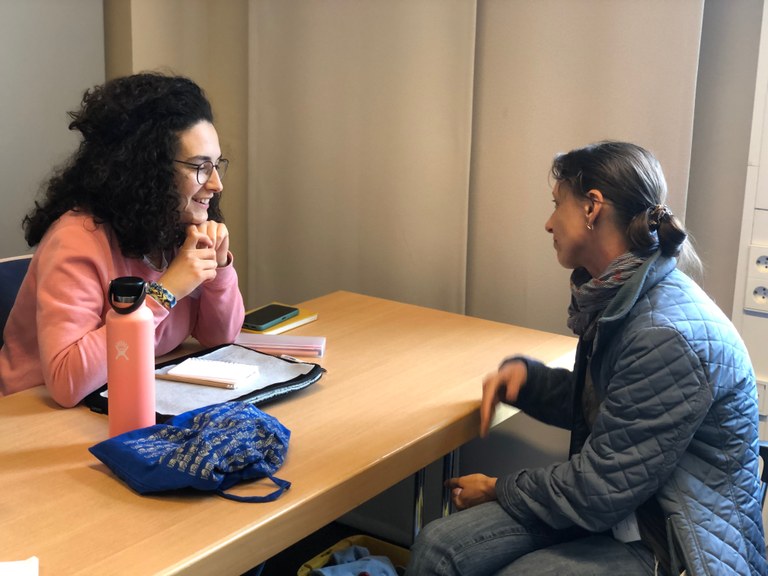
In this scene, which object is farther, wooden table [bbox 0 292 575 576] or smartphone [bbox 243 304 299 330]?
smartphone [bbox 243 304 299 330]

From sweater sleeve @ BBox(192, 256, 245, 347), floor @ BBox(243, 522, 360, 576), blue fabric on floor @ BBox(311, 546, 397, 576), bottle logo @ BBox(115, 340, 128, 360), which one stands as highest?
bottle logo @ BBox(115, 340, 128, 360)

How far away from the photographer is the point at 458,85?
2.45 m

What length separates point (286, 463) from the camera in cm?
142

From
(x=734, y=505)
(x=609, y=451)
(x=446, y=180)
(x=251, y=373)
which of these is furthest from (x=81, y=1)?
(x=734, y=505)

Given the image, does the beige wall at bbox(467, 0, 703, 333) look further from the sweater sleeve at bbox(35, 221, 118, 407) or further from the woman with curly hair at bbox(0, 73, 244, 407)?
the sweater sleeve at bbox(35, 221, 118, 407)

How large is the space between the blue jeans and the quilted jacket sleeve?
7 centimetres

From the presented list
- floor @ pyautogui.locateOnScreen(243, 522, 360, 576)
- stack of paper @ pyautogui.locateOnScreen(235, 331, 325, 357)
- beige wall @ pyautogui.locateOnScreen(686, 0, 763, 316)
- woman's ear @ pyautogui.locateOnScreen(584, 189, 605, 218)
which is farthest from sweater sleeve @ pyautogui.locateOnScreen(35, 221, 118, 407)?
beige wall @ pyautogui.locateOnScreen(686, 0, 763, 316)

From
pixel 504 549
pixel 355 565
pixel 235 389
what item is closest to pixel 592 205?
pixel 504 549

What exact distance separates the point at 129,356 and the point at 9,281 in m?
0.69

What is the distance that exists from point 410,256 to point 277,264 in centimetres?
51

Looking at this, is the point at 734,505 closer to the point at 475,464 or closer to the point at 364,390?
the point at 364,390

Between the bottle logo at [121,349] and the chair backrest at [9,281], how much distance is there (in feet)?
2.11

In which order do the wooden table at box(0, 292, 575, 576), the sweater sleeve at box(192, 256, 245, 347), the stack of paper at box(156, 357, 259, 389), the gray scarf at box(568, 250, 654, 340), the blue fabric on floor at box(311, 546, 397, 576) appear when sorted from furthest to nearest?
1. the blue fabric on floor at box(311, 546, 397, 576)
2. the sweater sleeve at box(192, 256, 245, 347)
3. the stack of paper at box(156, 357, 259, 389)
4. the gray scarf at box(568, 250, 654, 340)
5. the wooden table at box(0, 292, 575, 576)

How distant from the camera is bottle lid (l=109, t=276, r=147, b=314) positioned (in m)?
1.40
